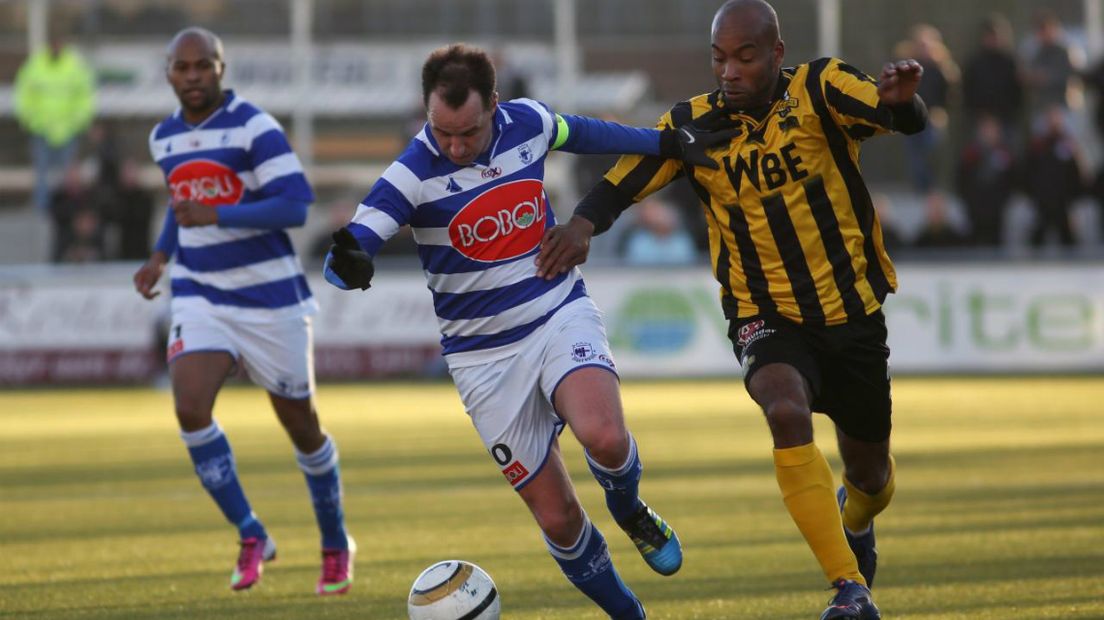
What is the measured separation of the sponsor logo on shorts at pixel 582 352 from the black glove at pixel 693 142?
80cm

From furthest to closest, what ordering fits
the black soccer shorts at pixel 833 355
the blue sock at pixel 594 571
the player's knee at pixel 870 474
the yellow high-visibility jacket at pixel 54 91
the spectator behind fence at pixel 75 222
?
the yellow high-visibility jacket at pixel 54 91
the spectator behind fence at pixel 75 222
the player's knee at pixel 870 474
the black soccer shorts at pixel 833 355
the blue sock at pixel 594 571

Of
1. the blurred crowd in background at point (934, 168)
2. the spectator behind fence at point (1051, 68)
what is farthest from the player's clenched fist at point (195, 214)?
the spectator behind fence at point (1051, 68)

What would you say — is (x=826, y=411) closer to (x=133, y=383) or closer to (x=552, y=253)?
(x=552, y=253)

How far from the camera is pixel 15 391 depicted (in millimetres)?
20578

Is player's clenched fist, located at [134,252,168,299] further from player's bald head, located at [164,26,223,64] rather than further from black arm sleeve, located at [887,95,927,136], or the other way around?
black arm sleeve, located at [887,95,927,136]

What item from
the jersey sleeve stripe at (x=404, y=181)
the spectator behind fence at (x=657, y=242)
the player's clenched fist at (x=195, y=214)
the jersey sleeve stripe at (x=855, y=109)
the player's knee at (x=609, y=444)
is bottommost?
the spectator behind fence at (x=657, y=242)

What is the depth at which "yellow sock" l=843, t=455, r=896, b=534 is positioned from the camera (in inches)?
271

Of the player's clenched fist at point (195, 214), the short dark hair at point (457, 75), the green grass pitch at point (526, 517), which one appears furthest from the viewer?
the player's clenched fist at point (195, 214)

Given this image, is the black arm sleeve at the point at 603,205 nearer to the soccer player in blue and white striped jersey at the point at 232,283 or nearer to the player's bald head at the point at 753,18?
the player's bald head at the point at 753,18

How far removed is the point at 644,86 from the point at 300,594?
56.1 ft

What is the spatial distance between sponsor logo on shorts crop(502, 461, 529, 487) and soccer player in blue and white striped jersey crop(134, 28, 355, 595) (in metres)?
1.89

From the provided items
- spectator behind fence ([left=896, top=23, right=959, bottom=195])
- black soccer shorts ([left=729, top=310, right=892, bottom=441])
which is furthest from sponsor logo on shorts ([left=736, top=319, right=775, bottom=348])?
spectator behind fence ([left=896, top=23, right=959, bottom=195])

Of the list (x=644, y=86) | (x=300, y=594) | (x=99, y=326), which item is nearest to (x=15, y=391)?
(x=99, y=326)

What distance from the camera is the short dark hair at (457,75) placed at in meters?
5.96
